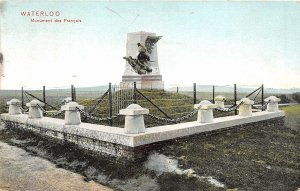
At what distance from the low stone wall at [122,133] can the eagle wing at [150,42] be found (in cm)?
573

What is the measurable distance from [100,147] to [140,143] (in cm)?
132

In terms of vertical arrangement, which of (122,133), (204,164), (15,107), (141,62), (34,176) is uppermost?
(141,62)

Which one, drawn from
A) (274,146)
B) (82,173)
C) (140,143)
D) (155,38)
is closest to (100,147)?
(82,173)

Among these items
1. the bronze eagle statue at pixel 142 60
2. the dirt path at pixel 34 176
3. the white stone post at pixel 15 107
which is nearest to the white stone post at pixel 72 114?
the dirt path at pixel 34 176

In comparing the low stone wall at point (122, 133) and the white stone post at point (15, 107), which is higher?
the white stone post at point (15, 107)

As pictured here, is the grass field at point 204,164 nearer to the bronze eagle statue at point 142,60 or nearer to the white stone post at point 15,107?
the white stone post at point 15,107

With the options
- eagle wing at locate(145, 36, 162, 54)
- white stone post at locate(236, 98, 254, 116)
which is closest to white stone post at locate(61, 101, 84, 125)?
white stone post at locate(236, 98, 254, 116)

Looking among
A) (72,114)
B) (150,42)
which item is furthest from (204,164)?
(150,42)

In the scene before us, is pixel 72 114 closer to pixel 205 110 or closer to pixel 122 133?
pixel 122 133

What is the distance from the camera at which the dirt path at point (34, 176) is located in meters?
6.40

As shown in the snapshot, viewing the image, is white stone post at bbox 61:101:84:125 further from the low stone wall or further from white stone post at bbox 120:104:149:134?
white stone post at bbox 120:104:149:134

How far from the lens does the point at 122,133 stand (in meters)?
7.25

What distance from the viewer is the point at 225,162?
6930mm

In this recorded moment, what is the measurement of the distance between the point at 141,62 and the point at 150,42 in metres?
1.15
